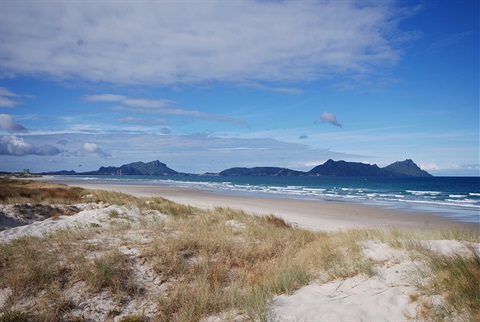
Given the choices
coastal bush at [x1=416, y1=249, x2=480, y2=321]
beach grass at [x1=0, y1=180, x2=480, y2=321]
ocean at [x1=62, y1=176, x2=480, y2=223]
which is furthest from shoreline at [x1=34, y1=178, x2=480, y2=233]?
coastal bush at [x1=416, y1=249, x2=480, y2=321]

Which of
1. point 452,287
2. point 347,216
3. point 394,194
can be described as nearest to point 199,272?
point 452,287

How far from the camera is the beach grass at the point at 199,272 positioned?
503 cm

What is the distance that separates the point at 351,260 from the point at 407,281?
53.8 inches

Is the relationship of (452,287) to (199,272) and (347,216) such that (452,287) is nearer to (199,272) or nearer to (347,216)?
(199,272)

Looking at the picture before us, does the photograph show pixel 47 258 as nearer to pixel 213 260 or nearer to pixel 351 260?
pixel 213 260

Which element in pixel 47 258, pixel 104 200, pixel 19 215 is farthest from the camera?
pixel 104 200

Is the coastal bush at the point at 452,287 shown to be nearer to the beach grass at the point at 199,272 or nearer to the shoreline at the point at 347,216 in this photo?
the beach grass at the point at 199,272

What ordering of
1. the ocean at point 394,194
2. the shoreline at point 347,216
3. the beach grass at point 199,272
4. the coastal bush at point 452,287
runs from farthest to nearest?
the ocean at point 394,194, the shoreline at point 347,216, the beach grass at point 199,272, the coastal bush at point 452,287

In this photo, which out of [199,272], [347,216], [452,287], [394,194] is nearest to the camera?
[452,287]

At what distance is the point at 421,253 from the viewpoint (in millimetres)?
6273

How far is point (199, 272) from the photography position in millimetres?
6746

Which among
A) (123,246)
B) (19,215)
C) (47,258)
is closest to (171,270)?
(123,246)

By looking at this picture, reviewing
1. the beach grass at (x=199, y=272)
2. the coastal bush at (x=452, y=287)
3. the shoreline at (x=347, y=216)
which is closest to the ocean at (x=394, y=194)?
the shoreline at (x=347, y=216)

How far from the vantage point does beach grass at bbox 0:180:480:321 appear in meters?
5.03
